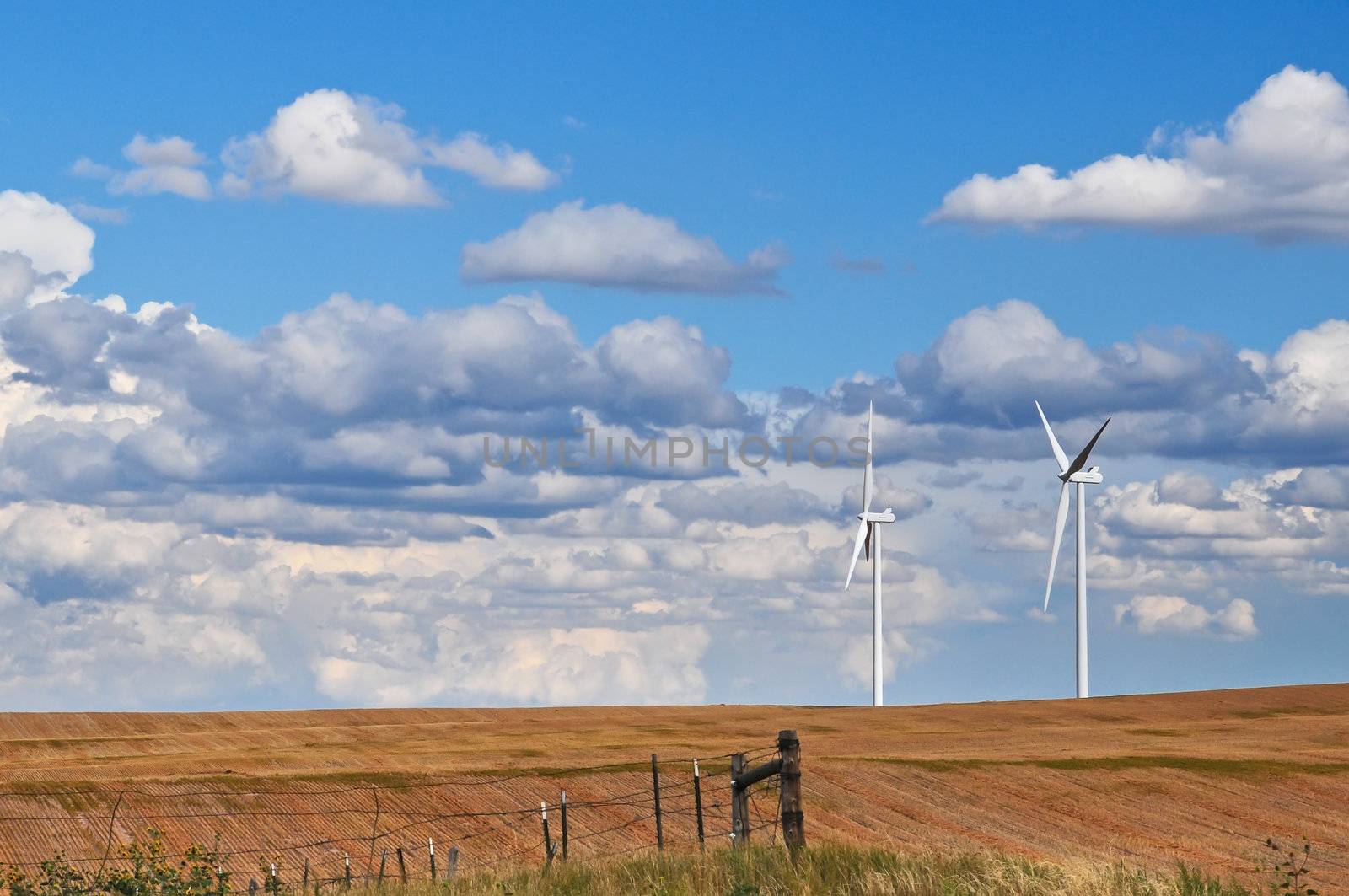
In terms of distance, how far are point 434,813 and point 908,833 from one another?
13.8 metres

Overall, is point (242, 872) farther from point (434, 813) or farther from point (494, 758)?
point (494, 758)

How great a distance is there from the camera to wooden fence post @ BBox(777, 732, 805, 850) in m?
21.0

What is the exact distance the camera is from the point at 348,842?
41.4 meters

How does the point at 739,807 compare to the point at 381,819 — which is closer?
the point at 739,807

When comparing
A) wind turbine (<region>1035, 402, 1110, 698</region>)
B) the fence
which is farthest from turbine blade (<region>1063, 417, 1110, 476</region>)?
the fence

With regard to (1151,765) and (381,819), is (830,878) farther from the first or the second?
(1151,765)

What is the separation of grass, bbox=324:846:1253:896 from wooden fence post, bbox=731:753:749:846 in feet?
8.32

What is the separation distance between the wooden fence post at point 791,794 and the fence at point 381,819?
1340 centimetres

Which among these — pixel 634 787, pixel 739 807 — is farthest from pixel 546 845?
pixel 634 787

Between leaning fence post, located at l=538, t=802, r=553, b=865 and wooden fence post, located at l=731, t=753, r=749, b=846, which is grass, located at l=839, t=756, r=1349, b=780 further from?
wooden fence post, located at l=731, t=753, r=749, b=846

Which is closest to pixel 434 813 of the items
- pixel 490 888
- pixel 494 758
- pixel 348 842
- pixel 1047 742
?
pixel 348 842

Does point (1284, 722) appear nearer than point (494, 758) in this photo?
No

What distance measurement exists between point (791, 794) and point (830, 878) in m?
2.82

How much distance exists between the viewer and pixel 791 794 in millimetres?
21500
